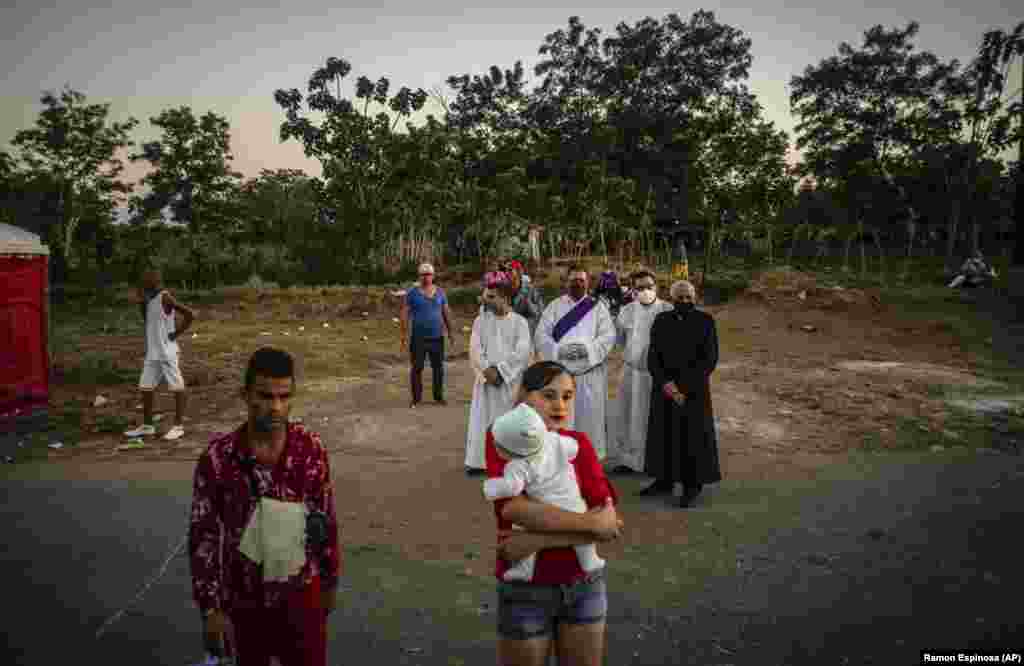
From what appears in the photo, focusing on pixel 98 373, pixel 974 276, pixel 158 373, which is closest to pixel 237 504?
pixel 158 373

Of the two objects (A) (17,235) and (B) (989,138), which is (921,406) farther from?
(B) (989,138)

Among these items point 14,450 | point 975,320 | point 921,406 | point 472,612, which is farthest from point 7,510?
point 975,320

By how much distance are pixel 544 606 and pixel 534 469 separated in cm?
42

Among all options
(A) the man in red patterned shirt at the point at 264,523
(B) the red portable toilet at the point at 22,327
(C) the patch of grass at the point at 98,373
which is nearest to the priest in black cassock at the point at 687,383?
(A) the man in red patterned shirt at the point at 264,523

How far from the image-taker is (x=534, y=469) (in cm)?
221

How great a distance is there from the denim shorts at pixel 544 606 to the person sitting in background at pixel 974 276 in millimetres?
23229

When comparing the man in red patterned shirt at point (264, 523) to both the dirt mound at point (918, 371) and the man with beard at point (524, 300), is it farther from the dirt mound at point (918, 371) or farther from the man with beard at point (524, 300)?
the dirt mound at point (918, 371)

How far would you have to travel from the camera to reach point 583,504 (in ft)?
7.46

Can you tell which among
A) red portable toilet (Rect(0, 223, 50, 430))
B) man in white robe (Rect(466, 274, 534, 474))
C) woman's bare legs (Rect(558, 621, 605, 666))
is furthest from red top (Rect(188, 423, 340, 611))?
red portable toilet (Rect(0, 223, 50, 430))

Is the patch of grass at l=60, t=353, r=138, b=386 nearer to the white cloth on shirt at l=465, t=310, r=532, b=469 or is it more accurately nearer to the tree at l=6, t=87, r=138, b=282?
the white cloth on shirt at l=465, t=310, r=532, b=469

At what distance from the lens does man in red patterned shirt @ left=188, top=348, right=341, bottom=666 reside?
221cm

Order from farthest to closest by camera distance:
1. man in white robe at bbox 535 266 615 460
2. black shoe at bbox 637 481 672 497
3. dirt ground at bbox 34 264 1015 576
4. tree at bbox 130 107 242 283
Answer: tree at bbox 130 107 242 283
man in white robe at bbox 535 266 615 460
black shoe at bbox 637 481 672 497
dirt ground at bbox 34 264 1015 576

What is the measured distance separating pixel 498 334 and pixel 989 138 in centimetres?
2474

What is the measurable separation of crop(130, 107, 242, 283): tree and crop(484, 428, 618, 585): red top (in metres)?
33.9
